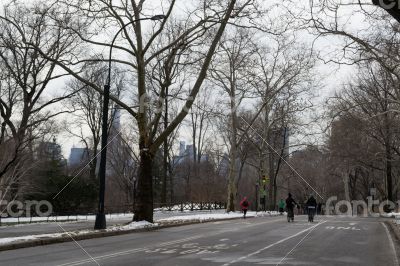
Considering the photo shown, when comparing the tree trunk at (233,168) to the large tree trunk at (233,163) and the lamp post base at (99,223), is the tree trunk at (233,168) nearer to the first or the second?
the large tree trunk at (233,163)

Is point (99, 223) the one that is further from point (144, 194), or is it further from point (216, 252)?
point (216, 252)

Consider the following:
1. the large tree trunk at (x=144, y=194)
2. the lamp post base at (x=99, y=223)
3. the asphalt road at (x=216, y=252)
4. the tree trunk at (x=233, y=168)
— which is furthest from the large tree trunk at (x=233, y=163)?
the asphalt road at (x=216, y=252)

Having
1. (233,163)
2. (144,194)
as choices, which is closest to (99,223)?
(144,194)

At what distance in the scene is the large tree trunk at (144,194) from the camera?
25.2 meters

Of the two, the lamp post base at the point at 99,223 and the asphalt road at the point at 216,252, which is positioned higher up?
the lamp post base at the point at 99,223

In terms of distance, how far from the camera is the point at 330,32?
957 inches

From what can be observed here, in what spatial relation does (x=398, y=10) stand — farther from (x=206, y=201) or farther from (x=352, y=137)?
(x=206, y=201)

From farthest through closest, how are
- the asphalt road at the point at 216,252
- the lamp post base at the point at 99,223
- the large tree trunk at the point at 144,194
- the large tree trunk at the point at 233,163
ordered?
the large tree trunk at the point at 233,163, the large tree trunk at the point at 144,194, the lamp post base at the point at 99,223, the asphalt road at the point at 216,252

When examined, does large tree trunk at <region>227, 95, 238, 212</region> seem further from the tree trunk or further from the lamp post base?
the lamp post base

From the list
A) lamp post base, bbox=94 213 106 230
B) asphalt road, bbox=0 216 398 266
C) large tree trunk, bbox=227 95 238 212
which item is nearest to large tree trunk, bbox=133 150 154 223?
lamp post base, bbox=94 213 106 230

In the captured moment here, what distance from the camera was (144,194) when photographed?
25312 mm

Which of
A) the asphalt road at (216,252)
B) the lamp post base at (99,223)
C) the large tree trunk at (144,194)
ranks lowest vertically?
the asphalt road at (216,252)

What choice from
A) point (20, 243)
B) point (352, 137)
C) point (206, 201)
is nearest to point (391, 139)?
point (352, 137)

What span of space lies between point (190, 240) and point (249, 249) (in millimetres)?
3353
